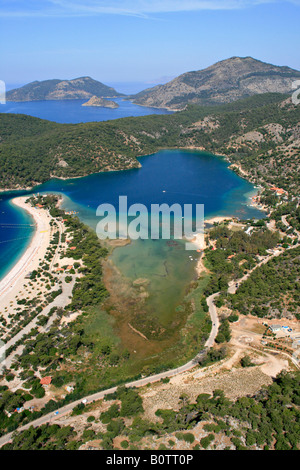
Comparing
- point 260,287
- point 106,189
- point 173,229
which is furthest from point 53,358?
point 106,189

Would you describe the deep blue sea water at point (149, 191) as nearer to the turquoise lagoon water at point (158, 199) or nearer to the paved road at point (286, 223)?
the turquoise lagoon water at point (158, 199)

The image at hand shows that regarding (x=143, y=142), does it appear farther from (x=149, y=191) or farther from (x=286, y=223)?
(x=286, y=223)

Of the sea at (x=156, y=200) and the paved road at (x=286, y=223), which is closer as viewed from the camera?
the sea at (x=156, y=200)

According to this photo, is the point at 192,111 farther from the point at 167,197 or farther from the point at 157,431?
the point at 157,431

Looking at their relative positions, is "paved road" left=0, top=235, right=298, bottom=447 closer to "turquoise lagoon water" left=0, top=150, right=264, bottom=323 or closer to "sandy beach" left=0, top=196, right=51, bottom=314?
"turquoise lagoon water" left=0, top=150, right=264, bottom=323

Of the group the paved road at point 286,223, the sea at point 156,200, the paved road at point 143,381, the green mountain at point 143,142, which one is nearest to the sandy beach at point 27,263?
the sea at point 156,200

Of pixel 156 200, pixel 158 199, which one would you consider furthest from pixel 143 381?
pixel 158 199

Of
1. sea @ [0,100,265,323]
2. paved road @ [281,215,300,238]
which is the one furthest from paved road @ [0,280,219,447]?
paved road @ [281,215,300,238]

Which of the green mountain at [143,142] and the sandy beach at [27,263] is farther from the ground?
the green mountain at [143,142]
